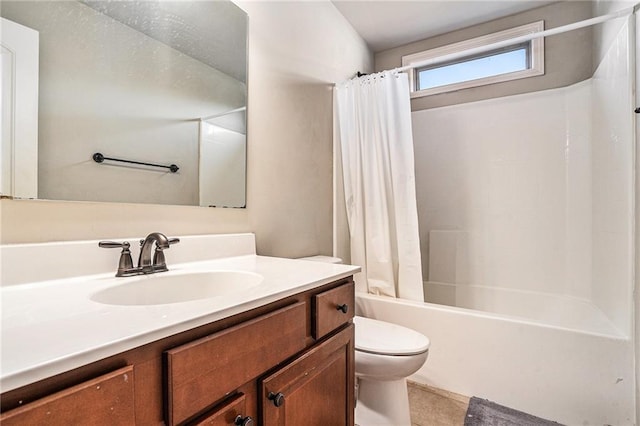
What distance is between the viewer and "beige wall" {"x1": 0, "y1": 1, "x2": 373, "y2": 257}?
0.88m

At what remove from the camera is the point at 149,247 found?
0.93 metres

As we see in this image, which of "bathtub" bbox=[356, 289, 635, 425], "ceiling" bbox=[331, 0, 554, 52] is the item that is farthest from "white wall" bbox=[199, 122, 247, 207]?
"ceiling" bbox=[331, 0, 554, 52]

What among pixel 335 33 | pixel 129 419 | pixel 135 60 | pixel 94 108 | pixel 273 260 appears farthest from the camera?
pixel 335 33

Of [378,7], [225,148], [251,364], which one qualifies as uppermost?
[378,7]

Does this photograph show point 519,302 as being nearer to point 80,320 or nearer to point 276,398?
point 276,398

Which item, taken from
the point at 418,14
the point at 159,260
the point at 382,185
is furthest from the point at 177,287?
the point at 418,14

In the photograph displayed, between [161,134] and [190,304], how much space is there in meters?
0.74

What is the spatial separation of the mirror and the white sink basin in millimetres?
296

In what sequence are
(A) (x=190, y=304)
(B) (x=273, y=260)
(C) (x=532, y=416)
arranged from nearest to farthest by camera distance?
(A) (x=190, y=304) < (B) (x=273, y=260) < (C) (x=532, y=416)

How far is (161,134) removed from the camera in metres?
1.09

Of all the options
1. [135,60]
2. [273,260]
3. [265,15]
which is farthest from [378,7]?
[273,260]

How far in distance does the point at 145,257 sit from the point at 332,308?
0.58m

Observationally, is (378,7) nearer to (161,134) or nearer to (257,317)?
(161,134)

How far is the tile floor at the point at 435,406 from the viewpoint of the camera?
145cm
